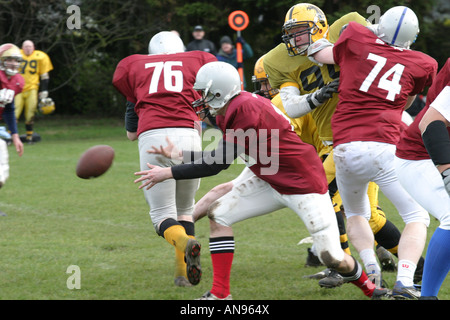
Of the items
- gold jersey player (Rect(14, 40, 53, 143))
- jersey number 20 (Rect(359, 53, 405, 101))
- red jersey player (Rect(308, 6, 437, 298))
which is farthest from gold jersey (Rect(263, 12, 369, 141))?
gold jersey player (Rect(14, 40, 53, 143))

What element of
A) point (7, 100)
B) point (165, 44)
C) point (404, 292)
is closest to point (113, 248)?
point (165, 44)

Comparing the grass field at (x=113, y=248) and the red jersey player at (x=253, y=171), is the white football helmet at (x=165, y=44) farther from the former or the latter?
the grass field at (x=113, y=248)

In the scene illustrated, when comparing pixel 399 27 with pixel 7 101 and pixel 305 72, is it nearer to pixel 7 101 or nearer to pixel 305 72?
pixel 305 72

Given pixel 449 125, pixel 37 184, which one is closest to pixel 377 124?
pixel 449 125

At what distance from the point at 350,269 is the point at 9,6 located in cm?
1330

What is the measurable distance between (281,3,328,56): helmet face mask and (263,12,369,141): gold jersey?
0.10m

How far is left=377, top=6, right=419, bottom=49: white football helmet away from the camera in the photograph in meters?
3.87

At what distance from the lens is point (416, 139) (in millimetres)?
3617

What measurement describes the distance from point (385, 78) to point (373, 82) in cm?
7

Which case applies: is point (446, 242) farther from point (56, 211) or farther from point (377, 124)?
point (56, 211)

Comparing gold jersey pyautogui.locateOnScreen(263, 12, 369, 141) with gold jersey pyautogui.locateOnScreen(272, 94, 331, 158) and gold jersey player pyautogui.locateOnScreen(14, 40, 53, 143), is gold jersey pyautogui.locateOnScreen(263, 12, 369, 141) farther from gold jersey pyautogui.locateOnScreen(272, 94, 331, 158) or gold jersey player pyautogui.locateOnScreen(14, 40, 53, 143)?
gold jersey player pyautogui.locateOnScreen(14, 40, 53, 143)

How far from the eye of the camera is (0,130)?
235 inches

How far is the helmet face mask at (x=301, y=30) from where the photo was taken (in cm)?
434

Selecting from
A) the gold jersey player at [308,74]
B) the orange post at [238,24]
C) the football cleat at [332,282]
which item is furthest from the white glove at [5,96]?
the orange post at [238,24]
